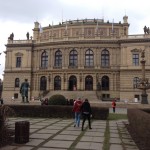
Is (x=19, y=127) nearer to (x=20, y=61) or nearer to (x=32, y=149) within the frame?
(x=32, y=149)

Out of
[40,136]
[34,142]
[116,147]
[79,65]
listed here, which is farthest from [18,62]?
[116,147]

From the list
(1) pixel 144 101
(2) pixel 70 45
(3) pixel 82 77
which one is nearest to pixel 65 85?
(3) pixel 82 77

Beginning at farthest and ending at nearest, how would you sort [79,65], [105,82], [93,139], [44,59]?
[44,59]
[79,65]
[105,82]
[93,139]

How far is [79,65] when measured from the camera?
71.1 meters

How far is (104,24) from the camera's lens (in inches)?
3191

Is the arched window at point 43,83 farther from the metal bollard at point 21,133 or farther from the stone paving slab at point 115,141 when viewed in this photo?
the metal bollard at point 21,133

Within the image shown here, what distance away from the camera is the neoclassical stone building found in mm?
68500

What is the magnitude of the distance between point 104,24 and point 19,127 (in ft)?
232

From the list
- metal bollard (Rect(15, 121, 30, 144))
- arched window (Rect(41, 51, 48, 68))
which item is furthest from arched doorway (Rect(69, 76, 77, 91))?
metal bollard (Rect(15, 121, 30, 144))

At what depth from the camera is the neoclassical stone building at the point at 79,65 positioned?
6850 centimetres

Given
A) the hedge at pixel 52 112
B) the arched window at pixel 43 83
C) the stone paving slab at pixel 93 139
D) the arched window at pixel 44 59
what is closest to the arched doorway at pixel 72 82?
the arched window at pixel 43 83

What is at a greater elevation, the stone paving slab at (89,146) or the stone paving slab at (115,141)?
the stone paving slab at (89,146)

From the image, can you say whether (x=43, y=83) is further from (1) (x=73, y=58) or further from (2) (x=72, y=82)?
(1) (x=73, y=58)

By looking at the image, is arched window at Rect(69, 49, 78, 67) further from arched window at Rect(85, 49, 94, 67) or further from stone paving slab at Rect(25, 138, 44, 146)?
stone paving slab at Rect(25, 138, 44, 146)
